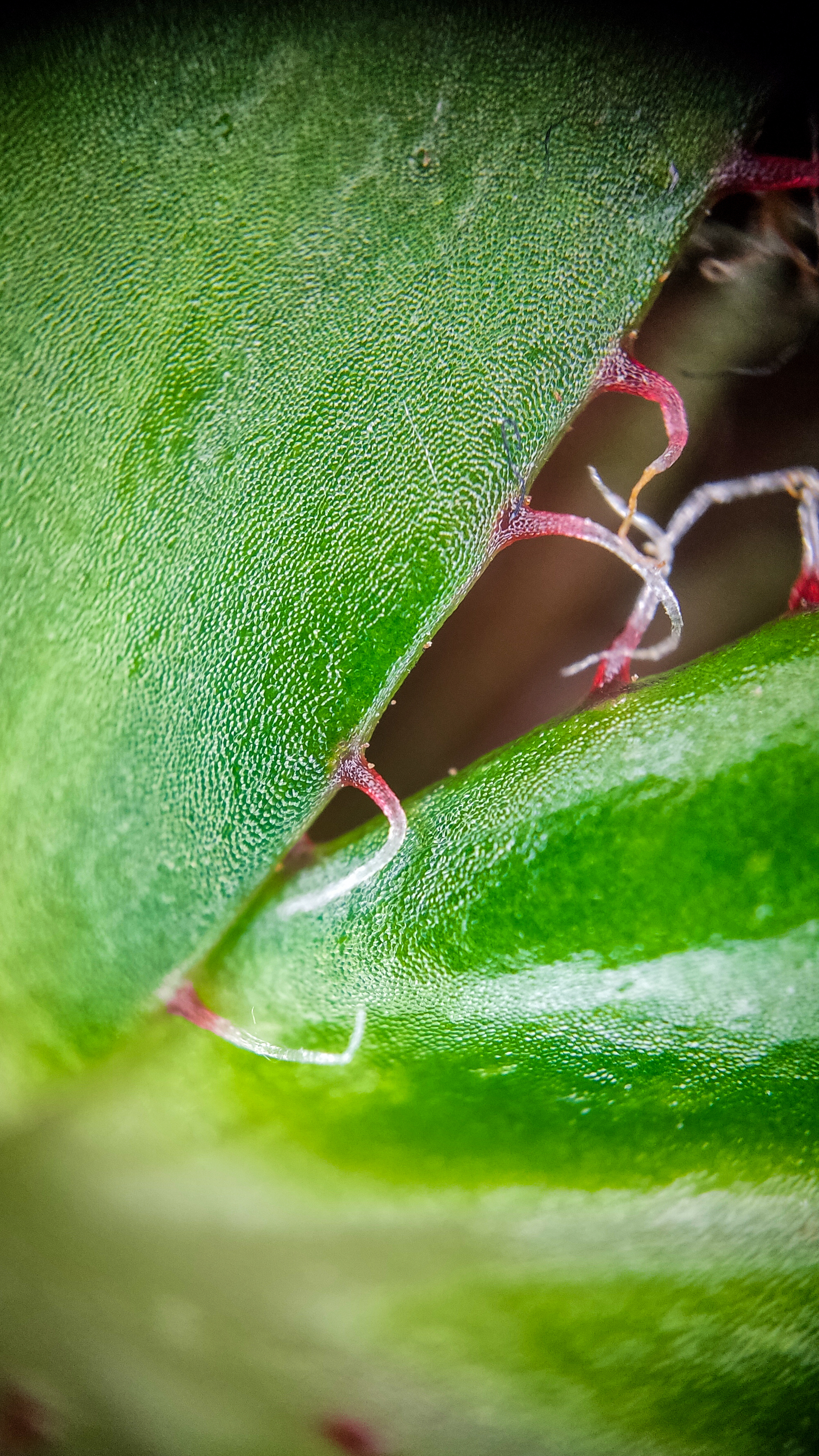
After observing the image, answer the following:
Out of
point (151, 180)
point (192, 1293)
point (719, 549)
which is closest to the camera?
point (151, 180)

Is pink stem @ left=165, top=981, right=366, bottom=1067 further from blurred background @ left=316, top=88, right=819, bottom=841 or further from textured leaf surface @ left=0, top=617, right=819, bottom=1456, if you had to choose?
blurred background @ left=316, top=88, right=819, bottom=841

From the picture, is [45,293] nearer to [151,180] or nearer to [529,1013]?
[151,180]

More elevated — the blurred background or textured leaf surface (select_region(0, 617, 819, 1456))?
the blurred background

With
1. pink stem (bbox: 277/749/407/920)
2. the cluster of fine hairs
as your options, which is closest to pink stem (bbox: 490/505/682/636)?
the cluster of fine hairs

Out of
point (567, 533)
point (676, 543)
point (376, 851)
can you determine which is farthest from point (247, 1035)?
point (676, 543)

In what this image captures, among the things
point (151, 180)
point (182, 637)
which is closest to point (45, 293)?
point (151, 180)

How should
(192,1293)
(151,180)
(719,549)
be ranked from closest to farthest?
(151,180) < (192,1293) < (719,549)

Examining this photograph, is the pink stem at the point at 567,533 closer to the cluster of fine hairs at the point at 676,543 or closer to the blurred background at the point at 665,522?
the cluster of fine hairs at the point at 676,543
